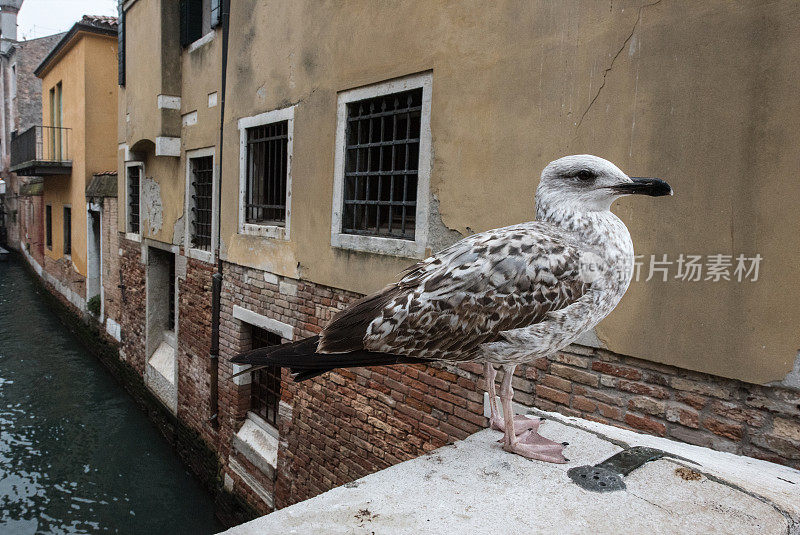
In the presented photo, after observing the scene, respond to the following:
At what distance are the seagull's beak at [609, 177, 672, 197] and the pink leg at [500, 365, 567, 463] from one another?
0.78 m

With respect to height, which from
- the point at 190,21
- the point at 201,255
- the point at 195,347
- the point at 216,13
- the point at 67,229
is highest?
the point at 190,21

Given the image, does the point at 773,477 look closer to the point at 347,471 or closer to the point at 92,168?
the point at 347,471

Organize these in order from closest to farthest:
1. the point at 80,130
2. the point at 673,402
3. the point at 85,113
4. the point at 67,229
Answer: the point at 673,402
the point at 85,113
the point at 80,130
the point at 67,229

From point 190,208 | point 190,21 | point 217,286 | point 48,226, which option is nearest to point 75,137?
point 48,226

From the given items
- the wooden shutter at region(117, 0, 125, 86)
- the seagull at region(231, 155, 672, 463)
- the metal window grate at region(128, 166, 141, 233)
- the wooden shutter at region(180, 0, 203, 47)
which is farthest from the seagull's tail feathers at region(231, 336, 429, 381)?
the wooden shutter at region(117, 0, 125, 86)

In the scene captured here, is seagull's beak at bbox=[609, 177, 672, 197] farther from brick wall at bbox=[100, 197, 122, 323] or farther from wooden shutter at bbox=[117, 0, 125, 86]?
brick wall at bbox=[100, 197, 122, 323]

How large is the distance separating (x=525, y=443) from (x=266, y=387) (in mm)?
5474

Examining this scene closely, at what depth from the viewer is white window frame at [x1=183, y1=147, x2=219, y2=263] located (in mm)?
7654

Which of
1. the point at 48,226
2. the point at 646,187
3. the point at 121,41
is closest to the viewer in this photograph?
the point at 646,187

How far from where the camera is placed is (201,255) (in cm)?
809

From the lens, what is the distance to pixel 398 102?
15.3 feet

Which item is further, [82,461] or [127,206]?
[127,206]

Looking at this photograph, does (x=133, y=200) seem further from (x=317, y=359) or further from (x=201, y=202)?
(x=317, y=359)

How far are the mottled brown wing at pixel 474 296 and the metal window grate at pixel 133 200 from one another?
10.7 m
